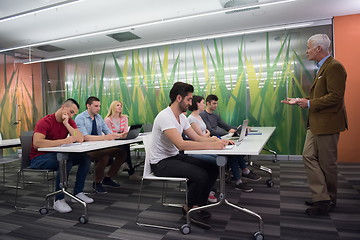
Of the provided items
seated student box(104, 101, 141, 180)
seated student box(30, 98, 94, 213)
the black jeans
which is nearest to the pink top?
seated student box(104, 101, 141, 180)

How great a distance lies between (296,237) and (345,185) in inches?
76.7

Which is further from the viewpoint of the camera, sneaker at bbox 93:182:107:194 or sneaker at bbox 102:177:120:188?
sneaker at bbox 102:177:120:188

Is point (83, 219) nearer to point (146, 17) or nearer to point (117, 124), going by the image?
point (117, 124)

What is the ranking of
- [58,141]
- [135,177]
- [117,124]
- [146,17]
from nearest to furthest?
1. [58,141]
2. [135,177]
3. [117,124]
4. [146,17]

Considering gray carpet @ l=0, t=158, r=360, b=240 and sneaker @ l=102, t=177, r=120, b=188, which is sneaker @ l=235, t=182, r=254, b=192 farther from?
sneaker @ l=102, t=177, r=120, b=188

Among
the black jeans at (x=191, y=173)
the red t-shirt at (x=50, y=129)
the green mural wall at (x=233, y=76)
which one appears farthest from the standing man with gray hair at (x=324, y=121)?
the green mural wall at (x=233, y=76)

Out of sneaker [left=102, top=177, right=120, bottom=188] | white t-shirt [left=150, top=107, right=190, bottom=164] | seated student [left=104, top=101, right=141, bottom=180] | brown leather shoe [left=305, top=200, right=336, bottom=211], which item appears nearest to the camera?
white t-shirt [left=150, top=107, right=190, bottom=164]

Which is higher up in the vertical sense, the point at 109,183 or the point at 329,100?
the point at 329,100

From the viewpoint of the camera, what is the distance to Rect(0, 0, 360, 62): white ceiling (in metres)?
4.47

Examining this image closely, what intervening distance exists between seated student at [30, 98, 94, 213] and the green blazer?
251 centimetres

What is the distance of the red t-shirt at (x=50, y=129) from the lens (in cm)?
285

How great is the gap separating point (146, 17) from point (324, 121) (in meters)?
3.78

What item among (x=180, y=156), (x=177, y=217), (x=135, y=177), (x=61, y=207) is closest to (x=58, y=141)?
(x=61, y=207)

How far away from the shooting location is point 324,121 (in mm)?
2553
